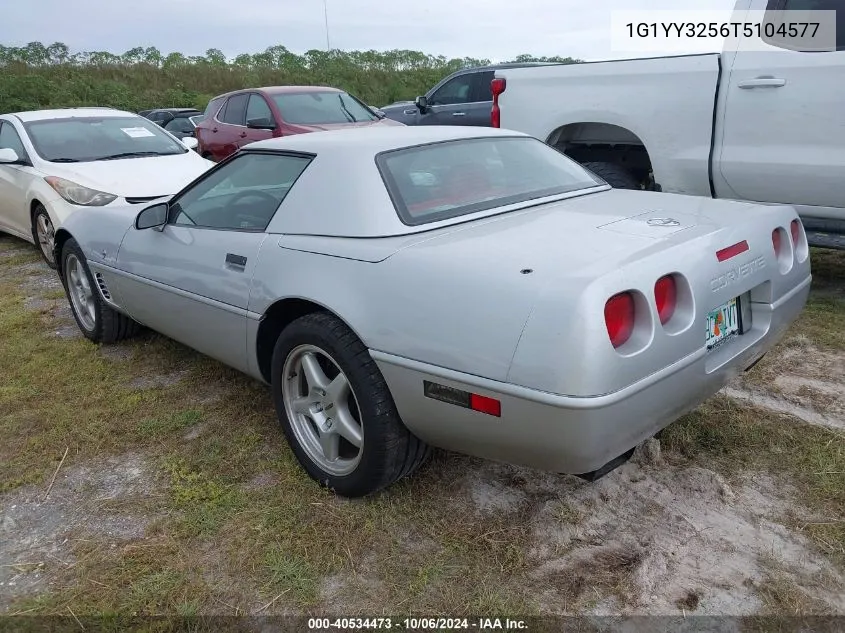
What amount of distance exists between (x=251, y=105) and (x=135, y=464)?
24.5 feet

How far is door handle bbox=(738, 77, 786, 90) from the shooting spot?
4246 mm

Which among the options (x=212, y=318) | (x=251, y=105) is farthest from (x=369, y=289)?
(x=251, y=105)

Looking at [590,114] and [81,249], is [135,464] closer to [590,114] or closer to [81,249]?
[81,249]

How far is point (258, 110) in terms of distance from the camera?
9.51 metres

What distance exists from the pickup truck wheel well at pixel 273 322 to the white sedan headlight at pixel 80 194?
3605 mm

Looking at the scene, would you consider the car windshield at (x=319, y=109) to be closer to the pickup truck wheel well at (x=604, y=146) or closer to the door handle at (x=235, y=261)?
the pickup truck wheel well at (x=604, y=146)

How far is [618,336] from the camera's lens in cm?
207

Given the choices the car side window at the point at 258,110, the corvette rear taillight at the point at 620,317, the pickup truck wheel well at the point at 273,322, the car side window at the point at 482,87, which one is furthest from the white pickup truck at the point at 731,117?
the car side window at the point at 482,87

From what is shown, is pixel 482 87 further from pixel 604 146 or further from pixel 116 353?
pixel 116 353

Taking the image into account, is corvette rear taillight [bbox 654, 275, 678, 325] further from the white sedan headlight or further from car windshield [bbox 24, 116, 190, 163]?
car windshield [bbox 24, 116, 190, 163]

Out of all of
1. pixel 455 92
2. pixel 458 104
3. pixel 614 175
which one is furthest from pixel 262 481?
pixel 455 92

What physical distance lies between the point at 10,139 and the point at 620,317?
715cm

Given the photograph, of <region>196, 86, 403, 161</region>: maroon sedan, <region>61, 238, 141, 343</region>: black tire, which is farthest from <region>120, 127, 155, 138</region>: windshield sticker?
<region>61, 238, 141, 343</region>: black tire

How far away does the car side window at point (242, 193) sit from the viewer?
3131 millimetres
